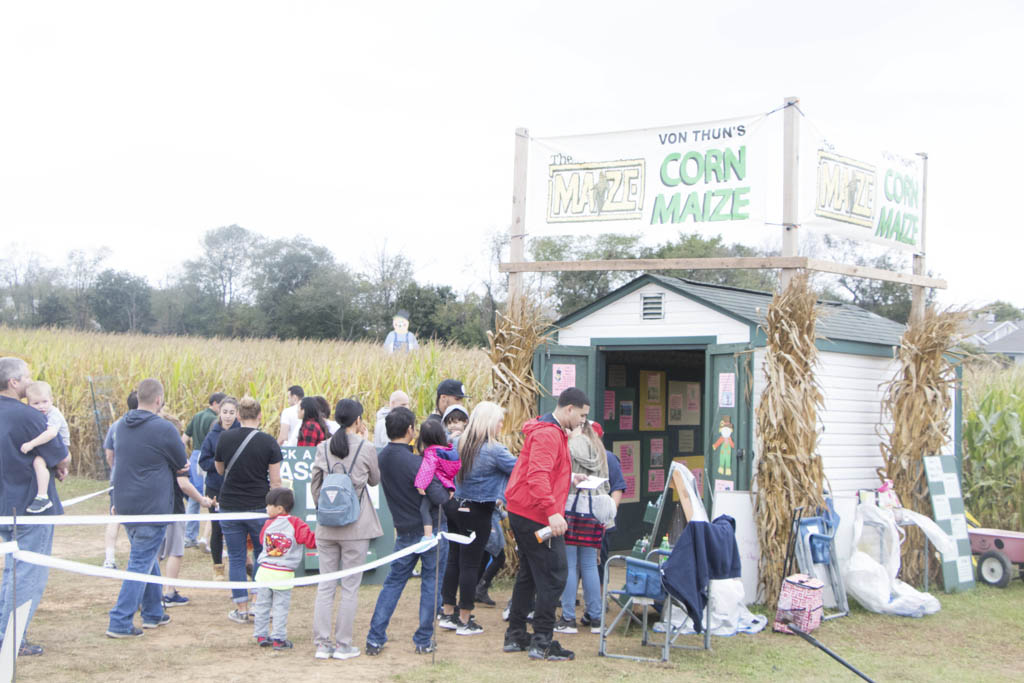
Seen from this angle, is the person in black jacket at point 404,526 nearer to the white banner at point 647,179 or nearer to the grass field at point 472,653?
the grass field at point 472,653

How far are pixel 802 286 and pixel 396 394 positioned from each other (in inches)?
139

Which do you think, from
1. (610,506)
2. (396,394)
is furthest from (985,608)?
(396,394)

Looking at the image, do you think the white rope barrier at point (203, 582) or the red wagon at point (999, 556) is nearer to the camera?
the white rope barrier at point (203, 582)

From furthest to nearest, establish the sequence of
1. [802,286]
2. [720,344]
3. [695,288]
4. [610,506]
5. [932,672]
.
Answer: [695,288] → [720,344] → [802,286] → [610,506] → [932,672]

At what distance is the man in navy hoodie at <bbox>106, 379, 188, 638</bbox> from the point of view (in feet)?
20.5

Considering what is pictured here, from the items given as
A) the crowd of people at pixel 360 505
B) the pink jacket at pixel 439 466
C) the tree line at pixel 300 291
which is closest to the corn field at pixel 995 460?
the crowd of people at pixel 360 505

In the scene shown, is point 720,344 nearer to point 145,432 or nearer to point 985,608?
point 985,608

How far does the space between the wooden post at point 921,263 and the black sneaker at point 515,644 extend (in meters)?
5.11

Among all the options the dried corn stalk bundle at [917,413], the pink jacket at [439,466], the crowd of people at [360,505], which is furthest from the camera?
the dried corn stalk bundle at [917,413]

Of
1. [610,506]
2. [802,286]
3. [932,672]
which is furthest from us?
[802,286]

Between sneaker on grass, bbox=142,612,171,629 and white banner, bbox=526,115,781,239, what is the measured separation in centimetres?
453

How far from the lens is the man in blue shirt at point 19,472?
5.63m

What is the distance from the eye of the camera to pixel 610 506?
22.1ft

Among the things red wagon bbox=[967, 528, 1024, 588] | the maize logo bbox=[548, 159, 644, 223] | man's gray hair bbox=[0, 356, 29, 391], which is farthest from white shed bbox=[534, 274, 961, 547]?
man's gray hair bbox=[0, 356, 29, 391]
